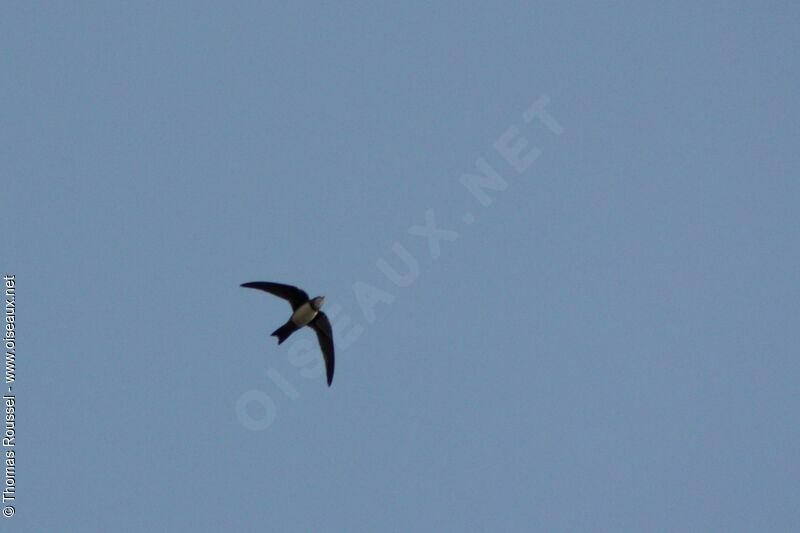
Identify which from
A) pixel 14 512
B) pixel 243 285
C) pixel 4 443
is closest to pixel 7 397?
pixel 4 443

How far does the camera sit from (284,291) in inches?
666

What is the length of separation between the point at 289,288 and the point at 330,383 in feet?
5.90

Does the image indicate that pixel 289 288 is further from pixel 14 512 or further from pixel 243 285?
pixel 14 512

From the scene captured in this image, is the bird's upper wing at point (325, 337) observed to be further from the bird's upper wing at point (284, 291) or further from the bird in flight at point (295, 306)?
the bird's upper wing at point (284, 291)

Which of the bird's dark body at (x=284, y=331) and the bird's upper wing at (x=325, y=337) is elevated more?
the bird's dark body at (x=284, y=331)

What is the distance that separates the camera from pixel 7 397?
1781 cm

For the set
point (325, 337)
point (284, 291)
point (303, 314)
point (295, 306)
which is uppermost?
point (284, 291)

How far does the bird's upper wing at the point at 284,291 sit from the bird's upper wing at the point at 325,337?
1.17 ft

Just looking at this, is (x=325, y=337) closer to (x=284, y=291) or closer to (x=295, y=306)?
(x=295, y=306)

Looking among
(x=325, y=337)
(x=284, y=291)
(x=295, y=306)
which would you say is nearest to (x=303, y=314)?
(x=295, y=306)

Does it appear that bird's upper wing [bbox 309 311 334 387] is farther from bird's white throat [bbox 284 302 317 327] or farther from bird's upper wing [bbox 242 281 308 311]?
bird's upper wing [bbox 242 281 308 311]

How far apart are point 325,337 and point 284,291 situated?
1053 millimetres

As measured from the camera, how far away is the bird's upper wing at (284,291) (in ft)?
55.3

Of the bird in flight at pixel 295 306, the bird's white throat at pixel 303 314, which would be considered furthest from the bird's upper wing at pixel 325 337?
the bird's white throat at pixel 303 314
